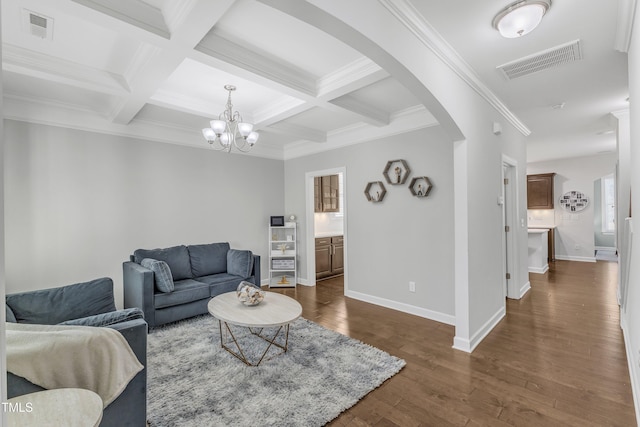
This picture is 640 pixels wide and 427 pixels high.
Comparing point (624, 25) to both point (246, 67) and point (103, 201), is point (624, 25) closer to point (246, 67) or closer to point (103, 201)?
point (246, 67)

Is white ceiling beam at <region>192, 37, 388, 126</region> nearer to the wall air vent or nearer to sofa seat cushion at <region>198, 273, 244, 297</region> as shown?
the wall air vent

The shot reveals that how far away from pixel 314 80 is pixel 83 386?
2.82 meters

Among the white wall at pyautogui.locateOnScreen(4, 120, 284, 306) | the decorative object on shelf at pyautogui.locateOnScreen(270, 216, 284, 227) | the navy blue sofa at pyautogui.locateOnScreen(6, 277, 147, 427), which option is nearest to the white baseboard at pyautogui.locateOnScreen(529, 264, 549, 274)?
the decorative object on shelf at pyautogui.locateOnScreen(270, 216, 284, 227)

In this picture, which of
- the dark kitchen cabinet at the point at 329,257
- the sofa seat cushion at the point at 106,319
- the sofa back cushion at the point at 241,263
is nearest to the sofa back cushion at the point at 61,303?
the sofa seat cushion at the point at 106,319

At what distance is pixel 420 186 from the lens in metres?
3.80

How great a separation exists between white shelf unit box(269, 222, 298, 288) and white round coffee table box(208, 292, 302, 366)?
2.16 meters

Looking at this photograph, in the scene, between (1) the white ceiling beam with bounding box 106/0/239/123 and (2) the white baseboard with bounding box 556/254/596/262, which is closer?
(1) the white ceiling beam with bounding box 106/0/239/123

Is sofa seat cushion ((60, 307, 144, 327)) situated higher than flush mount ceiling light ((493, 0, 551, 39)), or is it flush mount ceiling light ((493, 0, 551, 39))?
flush mount ceiling light ((493, 0, 551, 39))

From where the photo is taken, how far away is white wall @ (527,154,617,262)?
23.7 ft

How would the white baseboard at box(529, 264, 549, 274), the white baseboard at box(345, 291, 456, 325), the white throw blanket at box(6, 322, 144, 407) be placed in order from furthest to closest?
the white baseboard at box(529, 264, 549, 274) → the white baseboard at box(345, 291, 456, 325) → the white throw blanket at box(6, 322, 144, 407)

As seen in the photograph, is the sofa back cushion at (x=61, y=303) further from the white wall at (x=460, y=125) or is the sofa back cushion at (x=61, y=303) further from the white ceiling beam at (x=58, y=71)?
the white wall at (x=460, y=125)

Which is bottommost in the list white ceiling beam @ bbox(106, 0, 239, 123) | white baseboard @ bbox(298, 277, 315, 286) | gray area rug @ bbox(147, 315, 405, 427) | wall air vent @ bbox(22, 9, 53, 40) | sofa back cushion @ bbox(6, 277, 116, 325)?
gray area rug @ bbox(147, 315, 405, 427)

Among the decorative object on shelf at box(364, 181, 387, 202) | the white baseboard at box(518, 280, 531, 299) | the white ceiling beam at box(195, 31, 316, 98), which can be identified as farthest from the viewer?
the white baseboard at box(518, 280, 531, 299)

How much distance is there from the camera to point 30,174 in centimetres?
330
